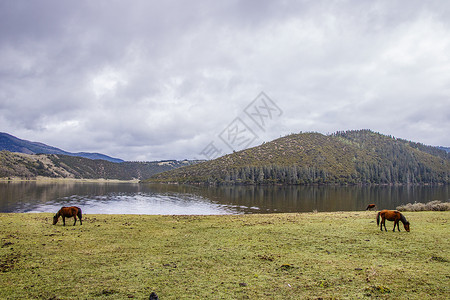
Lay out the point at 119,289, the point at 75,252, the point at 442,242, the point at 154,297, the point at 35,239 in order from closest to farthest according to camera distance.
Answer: the point at 154,297
the point at 119,289
the point at 75,252
the point at 442,242
the point at 35,239

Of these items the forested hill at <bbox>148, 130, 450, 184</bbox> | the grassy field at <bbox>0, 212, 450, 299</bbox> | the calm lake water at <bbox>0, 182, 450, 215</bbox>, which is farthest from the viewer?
the forested hill at <bbox>148, 130, 450, 184</bbox>

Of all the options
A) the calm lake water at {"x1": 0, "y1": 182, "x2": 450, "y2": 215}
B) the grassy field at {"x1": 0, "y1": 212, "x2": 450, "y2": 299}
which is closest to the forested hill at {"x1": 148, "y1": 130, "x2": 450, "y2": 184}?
the calm lake water at {"x1": 0, "y1": 182, "x2": 450, "y2": 215}

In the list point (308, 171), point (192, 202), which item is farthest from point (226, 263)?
point (308, 171)

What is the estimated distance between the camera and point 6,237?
42.7ft

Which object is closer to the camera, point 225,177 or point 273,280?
point 273,280

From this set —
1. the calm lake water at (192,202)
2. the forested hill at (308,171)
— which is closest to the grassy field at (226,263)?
the calm lake water at (192,202)

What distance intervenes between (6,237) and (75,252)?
5.22 meters

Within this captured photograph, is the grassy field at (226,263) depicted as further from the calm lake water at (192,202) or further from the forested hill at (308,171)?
the forested hill at (308,171)

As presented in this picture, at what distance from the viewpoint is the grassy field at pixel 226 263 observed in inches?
270

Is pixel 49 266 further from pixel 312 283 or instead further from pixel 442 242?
pixel 442 242

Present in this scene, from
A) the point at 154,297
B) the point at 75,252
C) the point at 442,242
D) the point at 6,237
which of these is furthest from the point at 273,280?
the point at 6,237

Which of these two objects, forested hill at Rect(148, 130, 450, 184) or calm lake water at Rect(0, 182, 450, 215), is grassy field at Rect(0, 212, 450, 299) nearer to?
calm lake water at Rect(0, 182, 450, 215)

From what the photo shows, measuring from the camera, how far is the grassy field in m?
6.86

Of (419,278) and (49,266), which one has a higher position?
(419,278)
